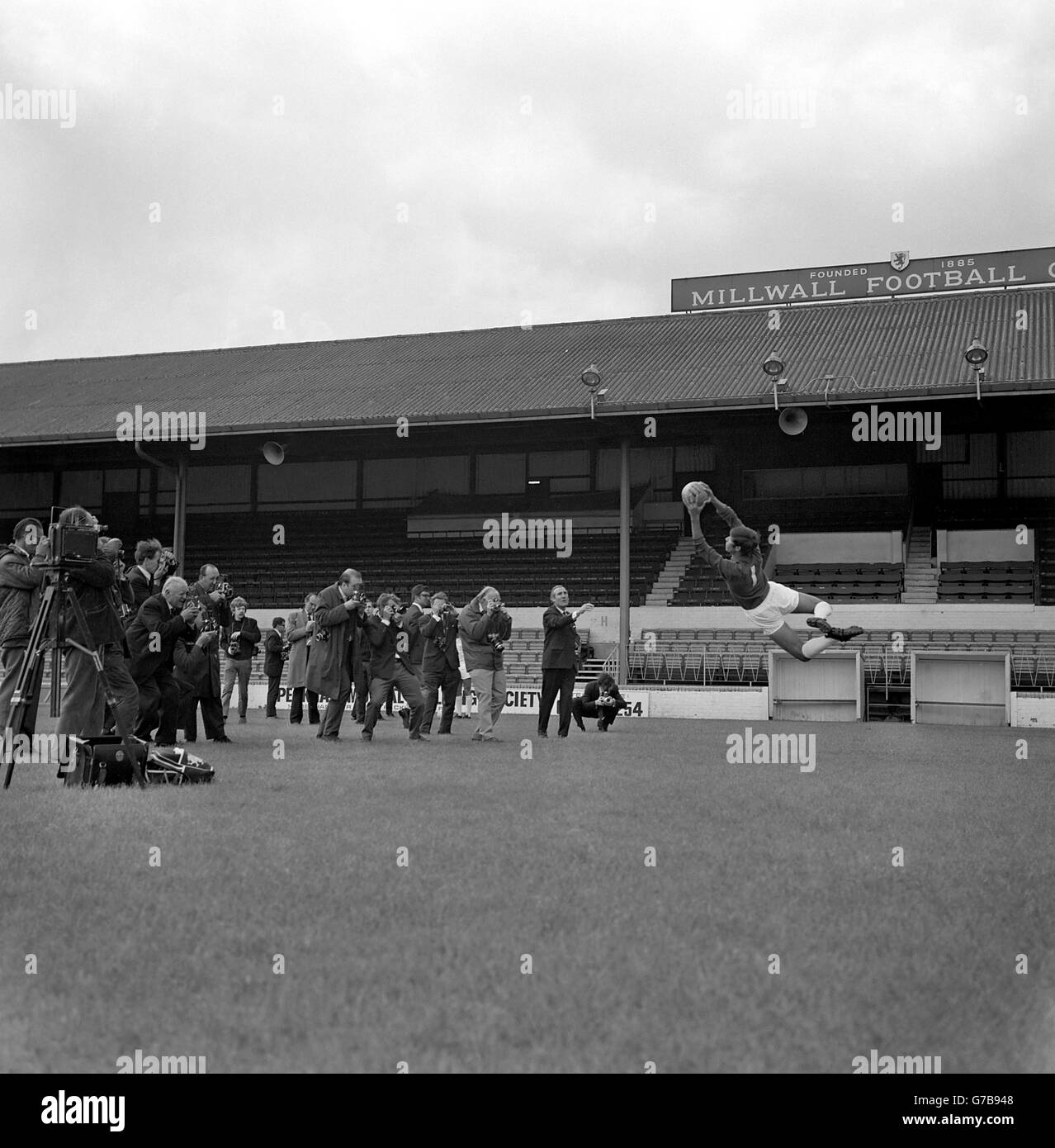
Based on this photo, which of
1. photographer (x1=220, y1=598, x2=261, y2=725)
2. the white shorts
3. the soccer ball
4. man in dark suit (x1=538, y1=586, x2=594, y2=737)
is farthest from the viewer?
photographer (x1=220, y1=598, x2=261, y2=725)

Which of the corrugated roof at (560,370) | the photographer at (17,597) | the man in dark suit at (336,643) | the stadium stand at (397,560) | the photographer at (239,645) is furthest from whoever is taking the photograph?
the stadium stand at (397,560)

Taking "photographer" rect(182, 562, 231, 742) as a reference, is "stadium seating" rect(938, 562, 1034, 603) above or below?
above

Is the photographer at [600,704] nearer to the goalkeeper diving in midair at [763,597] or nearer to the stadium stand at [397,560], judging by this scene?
the goalkeeper diving in midair at [763,597]

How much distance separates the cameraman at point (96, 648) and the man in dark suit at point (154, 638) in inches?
67.0

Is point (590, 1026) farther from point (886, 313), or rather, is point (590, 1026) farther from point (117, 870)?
point (886, 313)

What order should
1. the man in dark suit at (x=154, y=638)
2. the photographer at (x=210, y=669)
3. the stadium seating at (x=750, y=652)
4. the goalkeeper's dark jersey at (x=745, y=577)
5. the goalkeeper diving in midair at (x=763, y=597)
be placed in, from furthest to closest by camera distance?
the stadium seating at (x=750, y=652) < the photographer at (x=210, y=669) < the man in dark suit at (x=154, y=638) < the goalkeeper's dark jersey at (x=745, y=577) < the goalkeeper diving in midair at (x=763, y=597)

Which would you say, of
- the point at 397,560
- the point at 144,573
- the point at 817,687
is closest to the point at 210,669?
the point at 144,573

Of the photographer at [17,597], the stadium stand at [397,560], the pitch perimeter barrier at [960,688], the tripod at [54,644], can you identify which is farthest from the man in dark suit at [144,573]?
the stadium stand at [397,560]

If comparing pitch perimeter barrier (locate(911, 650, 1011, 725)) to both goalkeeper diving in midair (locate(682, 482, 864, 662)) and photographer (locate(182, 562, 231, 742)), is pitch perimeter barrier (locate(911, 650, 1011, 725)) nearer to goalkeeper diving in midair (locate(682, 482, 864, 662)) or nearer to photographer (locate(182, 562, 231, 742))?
goalkeeper diving in midair (locate(682, 482, 864, 662))

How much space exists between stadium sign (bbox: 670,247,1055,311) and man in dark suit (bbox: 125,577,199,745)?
2994cm

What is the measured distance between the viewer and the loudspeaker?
29594 millimetres

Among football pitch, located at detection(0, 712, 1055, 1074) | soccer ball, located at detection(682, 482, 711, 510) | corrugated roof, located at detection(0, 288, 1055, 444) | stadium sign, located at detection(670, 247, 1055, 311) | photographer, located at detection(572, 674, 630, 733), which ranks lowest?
football pitch, located at detection(0, 712, 1055, 1074)

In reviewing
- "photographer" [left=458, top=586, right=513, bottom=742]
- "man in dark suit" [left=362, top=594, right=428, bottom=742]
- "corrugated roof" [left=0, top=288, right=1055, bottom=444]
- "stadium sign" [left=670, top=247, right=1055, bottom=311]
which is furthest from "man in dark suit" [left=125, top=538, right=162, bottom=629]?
"stadium sign" [left=670, top=247, right=1055, bottom=311]

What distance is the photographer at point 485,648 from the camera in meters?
16.9
